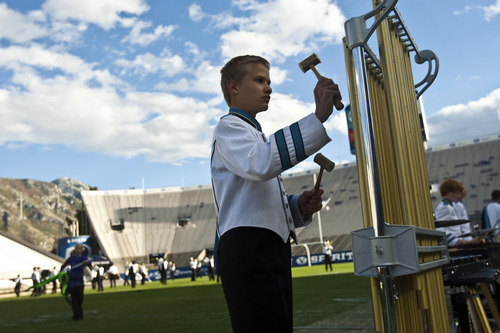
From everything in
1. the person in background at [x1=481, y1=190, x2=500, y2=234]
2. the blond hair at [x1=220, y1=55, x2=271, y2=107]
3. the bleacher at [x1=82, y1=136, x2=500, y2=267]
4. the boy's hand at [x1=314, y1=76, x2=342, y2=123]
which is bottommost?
the person in background at [x1=481, y1=190, x2=500, y2=234]

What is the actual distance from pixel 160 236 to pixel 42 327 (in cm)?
4217

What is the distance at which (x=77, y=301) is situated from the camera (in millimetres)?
10438

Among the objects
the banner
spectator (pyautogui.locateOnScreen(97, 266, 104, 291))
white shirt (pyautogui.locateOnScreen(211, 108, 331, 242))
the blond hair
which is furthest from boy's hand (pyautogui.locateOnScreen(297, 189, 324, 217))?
the banner

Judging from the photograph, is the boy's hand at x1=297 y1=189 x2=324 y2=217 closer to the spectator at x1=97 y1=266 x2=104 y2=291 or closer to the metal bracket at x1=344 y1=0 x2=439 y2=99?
the metal bracket at x1=344 y1=0 x2=439 y2=99

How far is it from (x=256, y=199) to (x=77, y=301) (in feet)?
31.9

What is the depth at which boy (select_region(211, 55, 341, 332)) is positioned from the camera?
1.86 metres

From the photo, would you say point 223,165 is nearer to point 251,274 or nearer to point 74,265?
point 251,274

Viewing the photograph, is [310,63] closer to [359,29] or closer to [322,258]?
[359,29]

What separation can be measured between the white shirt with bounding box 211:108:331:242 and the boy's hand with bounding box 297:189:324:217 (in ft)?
0.52

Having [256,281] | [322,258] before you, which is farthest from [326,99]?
[322,258]

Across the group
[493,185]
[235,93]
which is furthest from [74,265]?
[493,185]

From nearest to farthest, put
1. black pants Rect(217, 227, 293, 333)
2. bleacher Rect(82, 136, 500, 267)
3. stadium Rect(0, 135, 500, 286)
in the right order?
black pants Rect(217, 227, 293, 333), stadium Rect(0, 135, 500, 286), bleacher Rect(82, 136, 500, 267)

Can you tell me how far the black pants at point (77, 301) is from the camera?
1022 cm

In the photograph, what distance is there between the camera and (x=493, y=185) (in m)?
39.6
